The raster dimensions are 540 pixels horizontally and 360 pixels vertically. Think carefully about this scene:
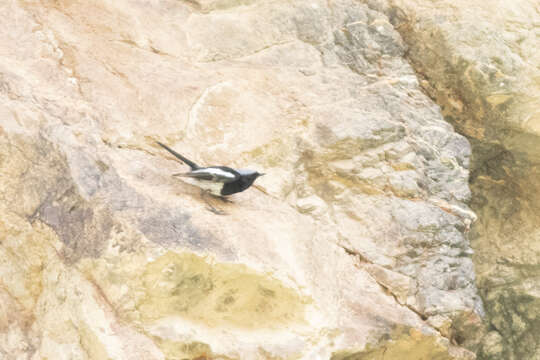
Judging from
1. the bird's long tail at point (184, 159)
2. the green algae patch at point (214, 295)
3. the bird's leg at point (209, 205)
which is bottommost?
the green algae patch at point (214, 295)

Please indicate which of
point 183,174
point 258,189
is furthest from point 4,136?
point 258,189

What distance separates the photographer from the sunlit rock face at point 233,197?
416 centimetres

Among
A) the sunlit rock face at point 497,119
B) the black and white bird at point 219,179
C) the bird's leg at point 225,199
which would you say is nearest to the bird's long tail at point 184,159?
the black and white bird at point 219,179

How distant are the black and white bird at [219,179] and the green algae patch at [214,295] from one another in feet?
2.42

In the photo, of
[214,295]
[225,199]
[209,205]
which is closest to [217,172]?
[209,205]

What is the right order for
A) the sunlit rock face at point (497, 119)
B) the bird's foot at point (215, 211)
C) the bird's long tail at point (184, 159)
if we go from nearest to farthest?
the bird's foot at point (215, 211) → the bird's long tail at point (184, 159) → the sunlit rock face at point (497, 119)

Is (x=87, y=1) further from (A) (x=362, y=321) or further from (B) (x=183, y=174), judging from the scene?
(A) (x=362, y=321)

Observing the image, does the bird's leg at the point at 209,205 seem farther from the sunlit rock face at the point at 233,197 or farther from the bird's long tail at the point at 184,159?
the bird's long tail at the point at 184,159

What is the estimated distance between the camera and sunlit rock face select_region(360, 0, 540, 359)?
659cm

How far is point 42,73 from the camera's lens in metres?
5.08

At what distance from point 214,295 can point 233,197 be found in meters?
1.07

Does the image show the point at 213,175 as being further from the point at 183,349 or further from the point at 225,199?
the point at 183,349

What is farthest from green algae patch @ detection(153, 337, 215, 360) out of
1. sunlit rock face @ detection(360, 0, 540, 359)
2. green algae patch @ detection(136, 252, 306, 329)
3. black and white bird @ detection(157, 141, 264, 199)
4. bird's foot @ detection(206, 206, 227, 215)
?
sunlit rock face @ detection(360, 0, 540, 359)

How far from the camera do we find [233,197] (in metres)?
5.02
